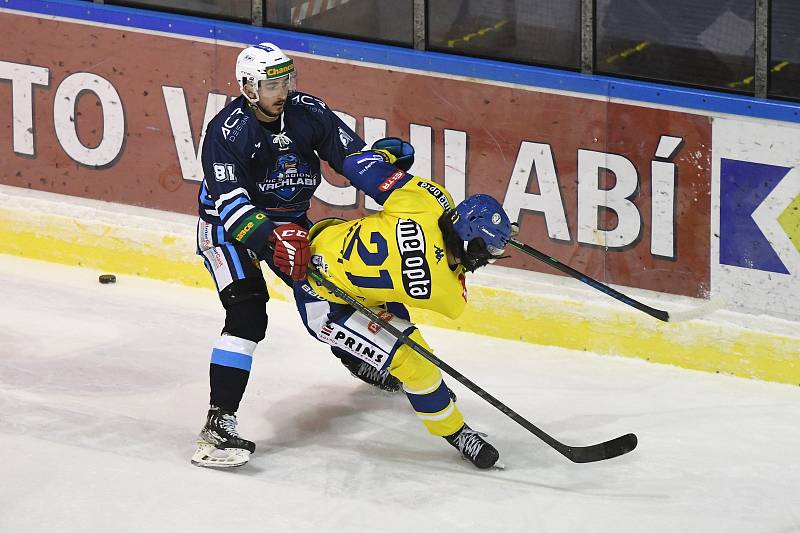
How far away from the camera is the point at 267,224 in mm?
4695

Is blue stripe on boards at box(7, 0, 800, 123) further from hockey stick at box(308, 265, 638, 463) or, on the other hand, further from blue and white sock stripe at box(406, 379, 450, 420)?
blue and white sock stripe at box(406, 379, 450, 420)

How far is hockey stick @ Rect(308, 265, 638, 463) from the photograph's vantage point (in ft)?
15.2

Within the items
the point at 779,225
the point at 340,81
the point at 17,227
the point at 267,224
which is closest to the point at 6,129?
the point at 17,227

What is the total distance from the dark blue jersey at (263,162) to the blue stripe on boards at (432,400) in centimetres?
71

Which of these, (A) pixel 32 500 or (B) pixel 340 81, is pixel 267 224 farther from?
(B) pixel 340 81

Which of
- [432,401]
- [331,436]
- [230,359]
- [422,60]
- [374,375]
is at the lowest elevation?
[331,436]

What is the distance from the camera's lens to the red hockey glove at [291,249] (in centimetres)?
462

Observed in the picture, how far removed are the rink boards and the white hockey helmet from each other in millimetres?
1449

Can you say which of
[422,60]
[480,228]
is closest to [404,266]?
[480,228]

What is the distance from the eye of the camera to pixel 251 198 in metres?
5.03

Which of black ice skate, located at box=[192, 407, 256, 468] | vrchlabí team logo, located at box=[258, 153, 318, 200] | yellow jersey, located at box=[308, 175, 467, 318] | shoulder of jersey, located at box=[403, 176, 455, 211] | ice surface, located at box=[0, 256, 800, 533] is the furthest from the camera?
vrchlabí team logo, located at box=[258, 153, 318, 200]

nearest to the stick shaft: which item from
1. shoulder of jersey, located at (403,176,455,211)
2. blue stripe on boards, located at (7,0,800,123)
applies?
shoulder of jersey, located at (403,176,455,211)

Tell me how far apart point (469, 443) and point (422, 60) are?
1.94 meters

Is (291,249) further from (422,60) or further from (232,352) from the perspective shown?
(422,60)
